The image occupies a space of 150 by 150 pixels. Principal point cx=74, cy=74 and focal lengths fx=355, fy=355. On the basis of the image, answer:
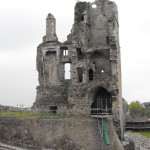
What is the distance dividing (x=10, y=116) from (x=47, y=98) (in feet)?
36.0

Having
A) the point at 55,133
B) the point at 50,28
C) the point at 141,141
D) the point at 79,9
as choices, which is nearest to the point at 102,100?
the point at 141,141

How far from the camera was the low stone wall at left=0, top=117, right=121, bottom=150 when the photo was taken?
32.3 m

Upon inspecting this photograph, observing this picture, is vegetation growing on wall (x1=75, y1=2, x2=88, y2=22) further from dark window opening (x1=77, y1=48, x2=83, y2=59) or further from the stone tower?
dark window opening (x1=77, y1=48, x2=83, y2=59)

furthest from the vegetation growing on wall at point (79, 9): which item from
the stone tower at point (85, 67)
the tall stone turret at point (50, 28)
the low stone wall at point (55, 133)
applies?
the low stone wall at point (55, 133)

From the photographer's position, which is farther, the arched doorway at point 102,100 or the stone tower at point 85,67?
the arched doorway at point 102,100

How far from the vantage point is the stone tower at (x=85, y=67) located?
39.5 m

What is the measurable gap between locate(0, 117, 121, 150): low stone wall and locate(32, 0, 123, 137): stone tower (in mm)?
5232

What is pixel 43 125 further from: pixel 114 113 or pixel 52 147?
pixel 114 113

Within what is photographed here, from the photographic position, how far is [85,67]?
40.9 metres

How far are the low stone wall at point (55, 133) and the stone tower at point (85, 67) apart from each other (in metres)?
5.23

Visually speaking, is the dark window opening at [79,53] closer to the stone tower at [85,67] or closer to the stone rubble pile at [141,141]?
the stone tower at [85,67]

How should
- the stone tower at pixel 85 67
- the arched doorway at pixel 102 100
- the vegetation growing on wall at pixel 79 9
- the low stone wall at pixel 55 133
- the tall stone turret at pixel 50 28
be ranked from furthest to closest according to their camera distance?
the tall stone turret at pixel 50 28 < the vegetation growing on wall at pixel 79 9 < the arched doorway at pixel 102 100 < the stone tower at pixel 85 67 < the low stone wall at pixel 55 133

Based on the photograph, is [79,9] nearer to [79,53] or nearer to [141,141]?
[79,53]

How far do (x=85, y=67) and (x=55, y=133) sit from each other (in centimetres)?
1064
